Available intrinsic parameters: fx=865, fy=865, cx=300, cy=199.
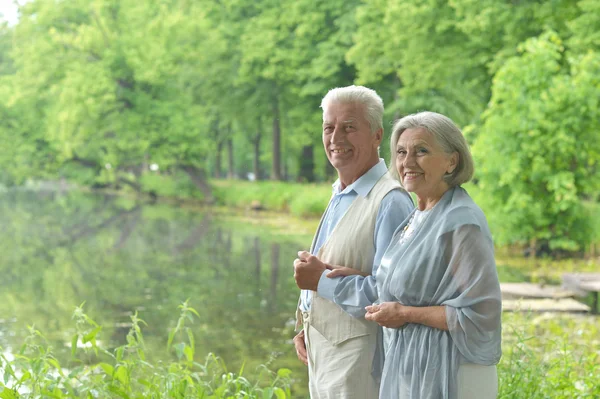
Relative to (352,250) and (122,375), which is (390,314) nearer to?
(352,250)

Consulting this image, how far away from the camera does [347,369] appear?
281 centimetres

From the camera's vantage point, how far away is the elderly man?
278cm

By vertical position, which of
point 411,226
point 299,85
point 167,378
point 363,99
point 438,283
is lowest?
point 167,378

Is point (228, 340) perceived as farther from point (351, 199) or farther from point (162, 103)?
point (162, 103)

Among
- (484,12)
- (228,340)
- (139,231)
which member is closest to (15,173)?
(139,231)

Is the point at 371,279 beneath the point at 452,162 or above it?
beneath

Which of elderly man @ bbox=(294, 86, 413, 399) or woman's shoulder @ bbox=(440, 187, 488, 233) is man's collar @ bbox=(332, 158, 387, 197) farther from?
woman's shoulder @ bbox=(440, 187, 488, 233)

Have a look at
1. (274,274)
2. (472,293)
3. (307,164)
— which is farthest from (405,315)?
(307,164)

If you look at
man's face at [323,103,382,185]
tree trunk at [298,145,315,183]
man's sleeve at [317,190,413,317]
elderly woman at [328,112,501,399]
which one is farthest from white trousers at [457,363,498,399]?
tree trunk at [298,145,315,183]

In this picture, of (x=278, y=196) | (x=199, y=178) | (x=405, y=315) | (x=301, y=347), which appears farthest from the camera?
(x=199, y=178)

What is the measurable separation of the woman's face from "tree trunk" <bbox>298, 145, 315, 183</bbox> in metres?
29.7

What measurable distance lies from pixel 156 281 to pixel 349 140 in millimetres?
11350

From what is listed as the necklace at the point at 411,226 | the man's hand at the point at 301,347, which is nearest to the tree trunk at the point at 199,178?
the man's hand at the point at 301,347

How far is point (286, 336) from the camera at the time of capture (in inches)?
380
